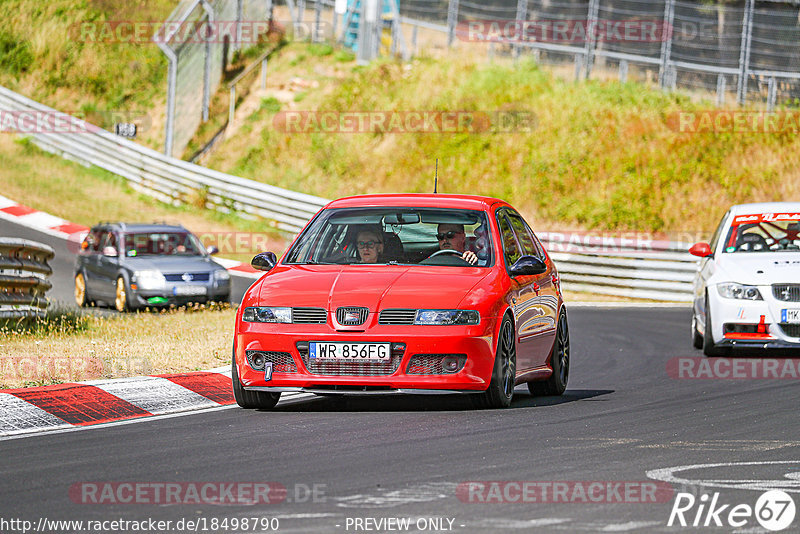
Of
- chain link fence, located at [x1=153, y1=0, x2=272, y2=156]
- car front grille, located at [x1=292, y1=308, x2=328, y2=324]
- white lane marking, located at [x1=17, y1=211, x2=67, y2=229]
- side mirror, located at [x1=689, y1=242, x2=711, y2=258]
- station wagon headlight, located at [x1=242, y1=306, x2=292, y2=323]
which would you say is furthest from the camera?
chain link fence, located at [x1=153, y1=0, x2=272, y2=156]

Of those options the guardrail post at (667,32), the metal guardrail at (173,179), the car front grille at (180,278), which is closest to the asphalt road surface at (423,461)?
the car front grille at (180,278)

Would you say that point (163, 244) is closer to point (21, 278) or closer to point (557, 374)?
point (21, 278)

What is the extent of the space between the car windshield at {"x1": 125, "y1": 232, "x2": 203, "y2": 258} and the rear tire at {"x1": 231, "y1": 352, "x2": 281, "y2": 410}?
490 inches

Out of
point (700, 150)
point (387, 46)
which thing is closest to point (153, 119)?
point (387, 46)

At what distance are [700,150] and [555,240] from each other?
9259mm

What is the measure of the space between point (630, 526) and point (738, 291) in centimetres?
906

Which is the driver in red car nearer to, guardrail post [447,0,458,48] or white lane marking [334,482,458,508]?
white lane marking [334,482,458,508]

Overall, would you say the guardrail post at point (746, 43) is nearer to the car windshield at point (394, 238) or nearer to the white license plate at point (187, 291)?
the white license plate at point (187, 291)

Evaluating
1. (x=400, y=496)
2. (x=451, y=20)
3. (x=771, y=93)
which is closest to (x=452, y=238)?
Answer: (x=400, y=496)

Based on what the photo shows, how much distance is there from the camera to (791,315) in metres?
14.3

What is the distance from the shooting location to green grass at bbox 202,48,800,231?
33250 millimetres

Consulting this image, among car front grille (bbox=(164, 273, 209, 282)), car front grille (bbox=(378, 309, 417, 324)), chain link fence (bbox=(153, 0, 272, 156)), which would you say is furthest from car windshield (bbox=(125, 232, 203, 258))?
car front grille (bbox=(378, 309, 417, 324))

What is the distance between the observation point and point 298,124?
128 feet

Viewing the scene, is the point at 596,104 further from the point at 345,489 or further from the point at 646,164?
the point at 345,489
